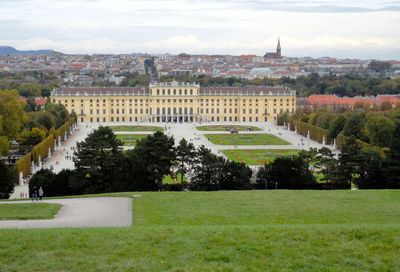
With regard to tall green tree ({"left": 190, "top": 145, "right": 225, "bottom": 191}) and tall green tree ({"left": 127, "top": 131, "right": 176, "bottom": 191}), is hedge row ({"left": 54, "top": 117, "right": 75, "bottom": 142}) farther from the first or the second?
tall green tree ({"left": 190, "top": 145, "right": 225, "bottom": 191})

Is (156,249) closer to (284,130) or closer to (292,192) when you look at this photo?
(292,192)

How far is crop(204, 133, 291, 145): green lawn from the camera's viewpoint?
56.0 meters

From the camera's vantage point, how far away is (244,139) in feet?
197

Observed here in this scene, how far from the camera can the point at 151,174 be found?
26.7m

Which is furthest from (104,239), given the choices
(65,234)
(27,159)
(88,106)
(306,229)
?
(88,106)

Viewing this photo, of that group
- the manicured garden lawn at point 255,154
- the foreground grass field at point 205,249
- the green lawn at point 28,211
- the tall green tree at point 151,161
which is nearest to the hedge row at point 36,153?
the tall green tree at point 151,161

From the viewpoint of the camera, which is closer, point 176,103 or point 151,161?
point 151,161

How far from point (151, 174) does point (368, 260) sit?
18.8 m

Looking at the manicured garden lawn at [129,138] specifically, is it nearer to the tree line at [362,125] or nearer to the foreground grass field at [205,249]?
the tree line at [362,125]

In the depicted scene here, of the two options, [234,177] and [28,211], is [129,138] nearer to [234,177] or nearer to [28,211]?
[234,177]

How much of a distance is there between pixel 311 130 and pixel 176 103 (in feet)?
112

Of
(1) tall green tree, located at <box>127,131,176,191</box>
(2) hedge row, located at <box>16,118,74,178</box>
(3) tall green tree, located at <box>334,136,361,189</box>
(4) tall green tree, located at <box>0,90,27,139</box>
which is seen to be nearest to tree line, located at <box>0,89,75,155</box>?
(4) tall green tree, located at <box>0,90,27,139</box>

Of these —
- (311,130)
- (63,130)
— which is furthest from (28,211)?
(311,130)

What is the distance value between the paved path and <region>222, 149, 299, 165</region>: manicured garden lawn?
23.9 m
